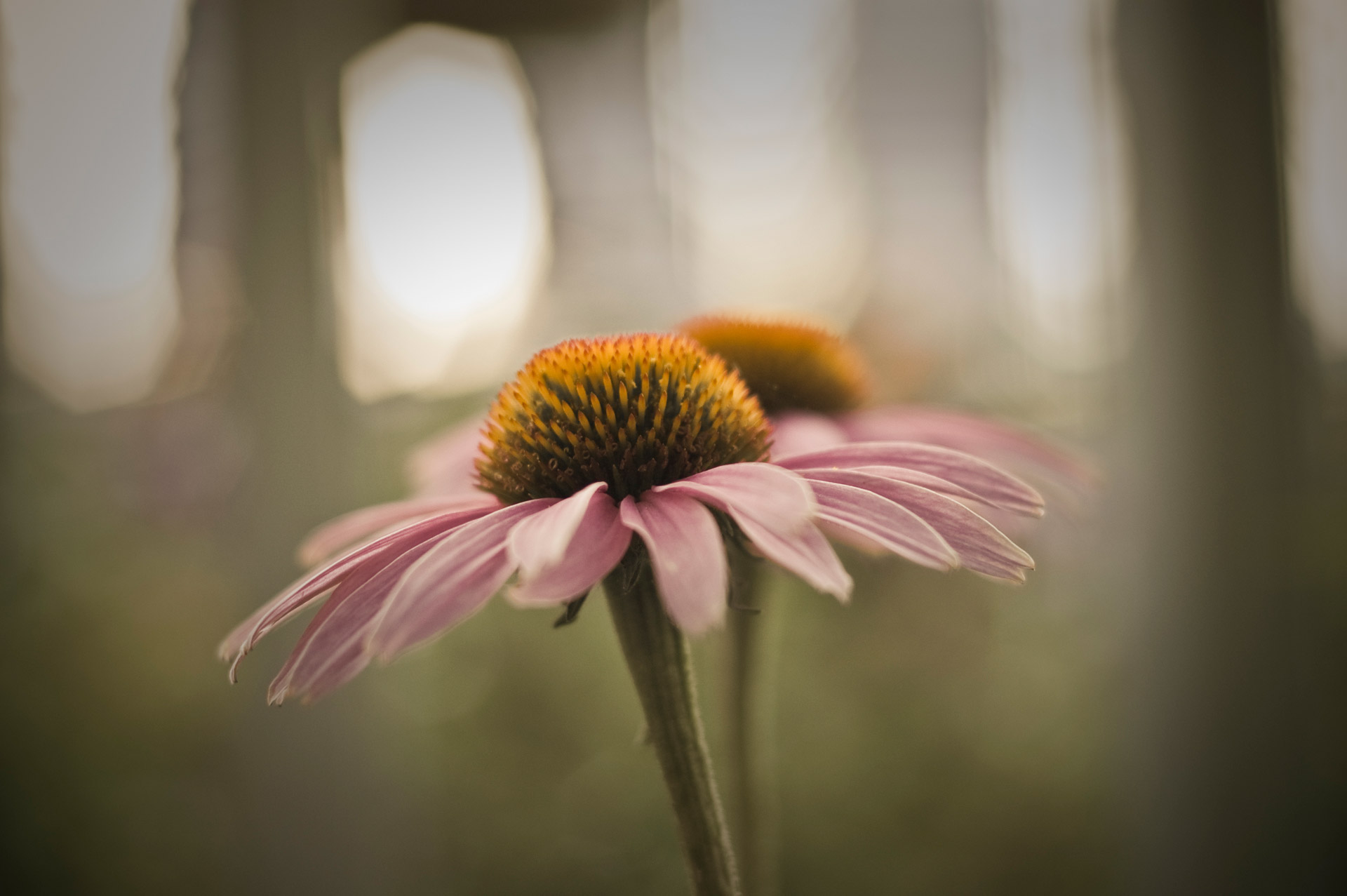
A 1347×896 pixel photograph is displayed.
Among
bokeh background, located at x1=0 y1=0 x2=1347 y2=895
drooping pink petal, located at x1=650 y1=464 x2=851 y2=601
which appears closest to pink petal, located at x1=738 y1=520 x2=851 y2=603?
drooping pink petal, located at x1=650 y1=464 x2=851 y2=601

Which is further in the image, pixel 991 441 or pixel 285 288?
pixel 285 288

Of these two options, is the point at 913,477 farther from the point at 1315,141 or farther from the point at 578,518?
the point at 1315,141

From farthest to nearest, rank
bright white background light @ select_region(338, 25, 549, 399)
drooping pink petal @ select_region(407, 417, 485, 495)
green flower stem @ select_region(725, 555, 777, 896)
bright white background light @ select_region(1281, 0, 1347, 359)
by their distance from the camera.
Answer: bright white background light @ select_region(338, 25, 549, 399), bright white background light @ select_region(1281, 0, 1347, 359), drooping pink petal @ select_region(407, 417, 485, 495), green flower stem @ select_region(725, 555, 777, 896)

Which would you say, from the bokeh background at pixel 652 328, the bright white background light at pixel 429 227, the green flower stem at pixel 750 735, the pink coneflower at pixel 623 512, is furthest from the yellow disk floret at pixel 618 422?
the bright white background light at pixel 429 227

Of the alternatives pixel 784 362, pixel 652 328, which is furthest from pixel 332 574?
pixel 652 328

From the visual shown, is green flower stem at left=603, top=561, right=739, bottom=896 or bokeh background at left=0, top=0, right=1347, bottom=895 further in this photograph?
bokeh background at left=0, top=0, right=1347, bottom=895

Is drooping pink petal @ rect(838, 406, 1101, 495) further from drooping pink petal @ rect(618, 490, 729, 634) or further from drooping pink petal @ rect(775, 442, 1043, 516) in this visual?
drooping pink petal @ rect(618, 490, 729, 634)

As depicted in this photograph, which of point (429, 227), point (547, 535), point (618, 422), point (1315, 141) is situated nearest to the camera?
point (547, 535)
